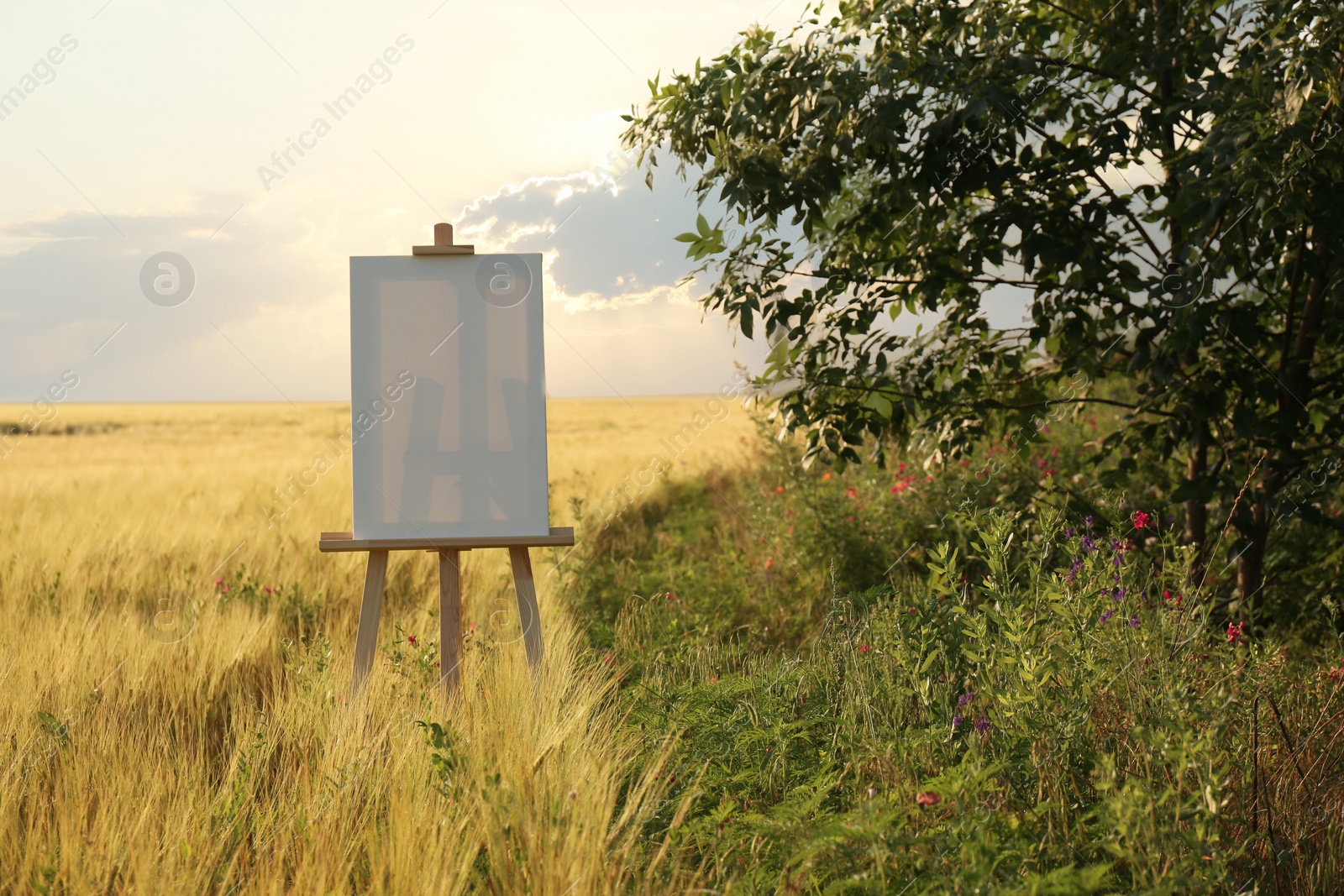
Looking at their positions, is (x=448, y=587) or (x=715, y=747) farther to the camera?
(x=448, y=587)

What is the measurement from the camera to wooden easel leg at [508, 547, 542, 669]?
316 cm

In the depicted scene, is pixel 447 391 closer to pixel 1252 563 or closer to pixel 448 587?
pixel 448 587

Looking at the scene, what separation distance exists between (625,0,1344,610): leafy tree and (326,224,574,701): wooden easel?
37.0 inches

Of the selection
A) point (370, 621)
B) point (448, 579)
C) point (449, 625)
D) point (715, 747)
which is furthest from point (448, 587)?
point (715, 747)

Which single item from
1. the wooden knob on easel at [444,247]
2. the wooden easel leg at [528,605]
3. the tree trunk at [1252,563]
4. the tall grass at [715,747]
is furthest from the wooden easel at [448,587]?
the tree trunk at [1252,563]

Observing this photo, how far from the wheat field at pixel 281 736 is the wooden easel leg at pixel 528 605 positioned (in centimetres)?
10

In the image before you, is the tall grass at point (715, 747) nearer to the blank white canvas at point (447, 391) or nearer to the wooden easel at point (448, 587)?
the wooden easel at point (448, 587)

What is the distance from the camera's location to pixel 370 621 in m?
3.17

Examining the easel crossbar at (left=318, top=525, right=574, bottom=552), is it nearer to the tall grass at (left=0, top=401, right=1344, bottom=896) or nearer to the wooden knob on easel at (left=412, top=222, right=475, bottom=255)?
the tall grass at (left=0, top=401, right=1344, bottom=896)

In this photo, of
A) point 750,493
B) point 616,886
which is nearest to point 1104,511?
point 616,886

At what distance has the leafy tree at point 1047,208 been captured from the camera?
282 centimetres

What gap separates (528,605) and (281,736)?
92 centimetres

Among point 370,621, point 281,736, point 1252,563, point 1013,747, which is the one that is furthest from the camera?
point 1252,563

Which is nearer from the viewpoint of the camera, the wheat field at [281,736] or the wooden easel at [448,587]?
the wheat field at [281,736]
